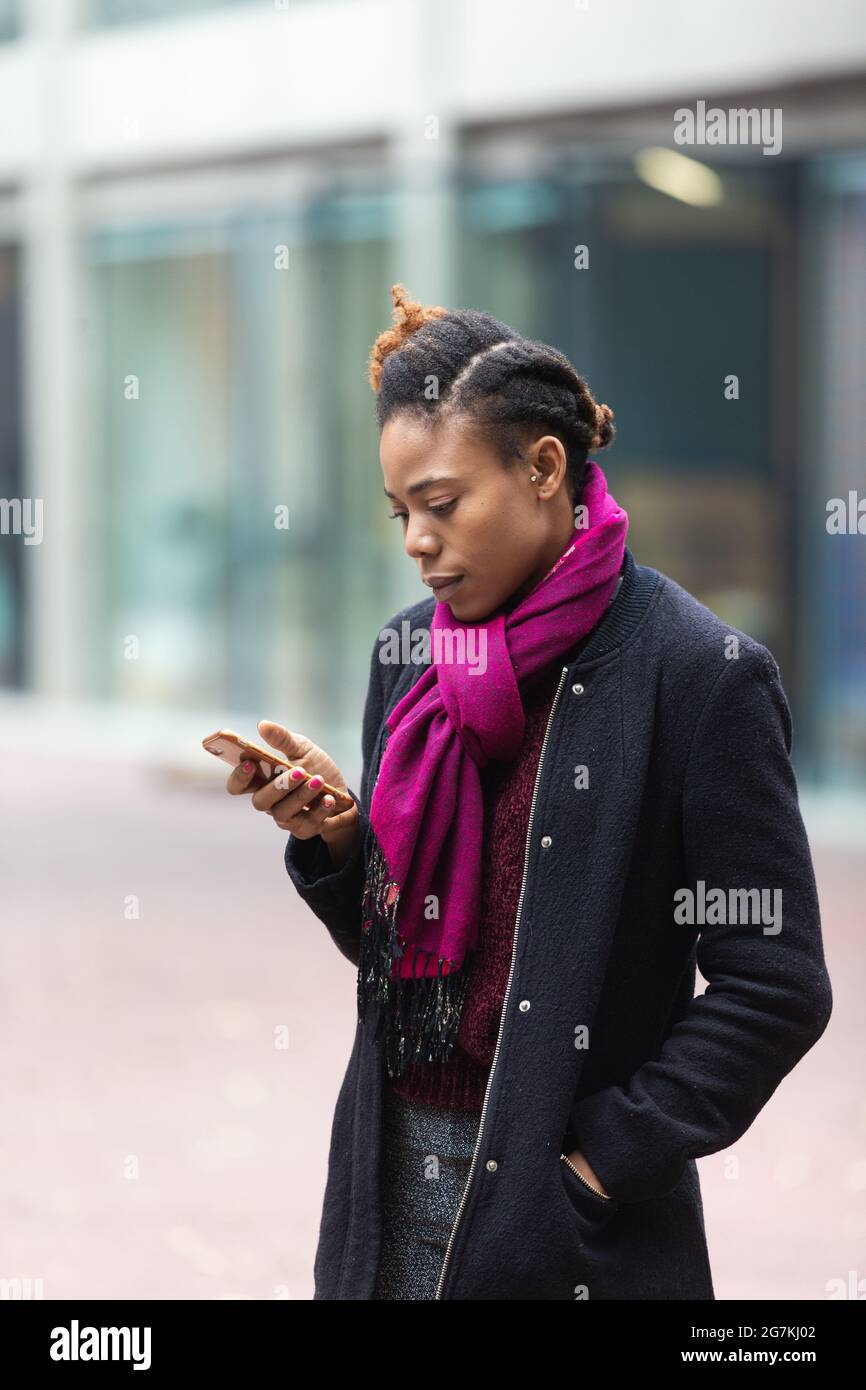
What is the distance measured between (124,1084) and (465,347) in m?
4.73

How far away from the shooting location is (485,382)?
2.14 metres

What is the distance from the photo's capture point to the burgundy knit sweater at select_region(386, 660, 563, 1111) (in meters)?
2.19

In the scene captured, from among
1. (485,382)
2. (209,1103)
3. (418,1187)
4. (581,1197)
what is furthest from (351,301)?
(581,1197)

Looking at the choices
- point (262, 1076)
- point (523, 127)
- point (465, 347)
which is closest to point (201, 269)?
point (523, 127)

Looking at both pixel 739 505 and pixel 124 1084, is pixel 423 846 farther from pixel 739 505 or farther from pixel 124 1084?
pixel 739 505

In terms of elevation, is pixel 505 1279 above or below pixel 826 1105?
above

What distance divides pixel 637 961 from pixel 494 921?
0.17 m

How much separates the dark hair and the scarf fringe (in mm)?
540

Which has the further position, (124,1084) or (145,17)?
(145,17)

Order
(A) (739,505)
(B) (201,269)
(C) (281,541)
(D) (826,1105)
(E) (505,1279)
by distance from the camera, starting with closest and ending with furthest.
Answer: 1. (E) (505,1279)
2. (D) (826,1105)
3. (A) (739,505)
4. (C) (281,541)
5. (B) (201,269)

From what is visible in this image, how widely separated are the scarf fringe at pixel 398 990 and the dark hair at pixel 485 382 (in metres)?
0.54

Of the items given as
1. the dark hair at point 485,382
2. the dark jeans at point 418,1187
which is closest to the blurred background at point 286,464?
the dark jeans at point 418,1187

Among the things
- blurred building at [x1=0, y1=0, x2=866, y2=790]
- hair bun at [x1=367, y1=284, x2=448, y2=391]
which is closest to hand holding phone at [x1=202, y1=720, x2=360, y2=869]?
hair bun at [x1=367, y1=284, x2=448, y2=391]

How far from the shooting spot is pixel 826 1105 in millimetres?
6250
